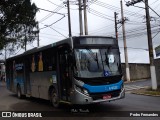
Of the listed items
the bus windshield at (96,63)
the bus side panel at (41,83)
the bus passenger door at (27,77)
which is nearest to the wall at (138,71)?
the bus passenger door at (27,77)

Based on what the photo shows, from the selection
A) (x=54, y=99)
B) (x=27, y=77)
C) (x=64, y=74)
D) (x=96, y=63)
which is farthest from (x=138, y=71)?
(x=96, y=63)

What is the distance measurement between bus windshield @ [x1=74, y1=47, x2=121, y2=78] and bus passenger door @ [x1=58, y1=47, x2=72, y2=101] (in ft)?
2.47

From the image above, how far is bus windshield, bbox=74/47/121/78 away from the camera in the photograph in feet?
42.9

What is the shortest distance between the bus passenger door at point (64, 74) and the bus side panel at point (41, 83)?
3.11 feet

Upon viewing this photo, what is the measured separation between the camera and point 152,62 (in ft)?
83.8

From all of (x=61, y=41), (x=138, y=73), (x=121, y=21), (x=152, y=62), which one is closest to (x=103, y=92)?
(x=61, y=41)

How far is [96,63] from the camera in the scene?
1327 centimetres

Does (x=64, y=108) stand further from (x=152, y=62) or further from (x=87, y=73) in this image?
(x=152, y=62)

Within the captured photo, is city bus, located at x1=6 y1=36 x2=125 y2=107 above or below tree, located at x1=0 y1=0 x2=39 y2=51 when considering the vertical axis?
below

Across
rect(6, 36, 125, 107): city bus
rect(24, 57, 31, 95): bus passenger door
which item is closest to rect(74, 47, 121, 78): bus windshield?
rect(6, 36, 125, 107): city bus

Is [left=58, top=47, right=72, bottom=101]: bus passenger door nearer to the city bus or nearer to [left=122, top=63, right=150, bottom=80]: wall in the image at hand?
the city bus

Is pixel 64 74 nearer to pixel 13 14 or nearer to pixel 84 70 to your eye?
pixel 84 70

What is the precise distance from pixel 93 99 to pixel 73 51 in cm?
210

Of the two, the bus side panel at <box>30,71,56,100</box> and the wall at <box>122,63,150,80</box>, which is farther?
the wall at <box>122,63,150,80</box>
